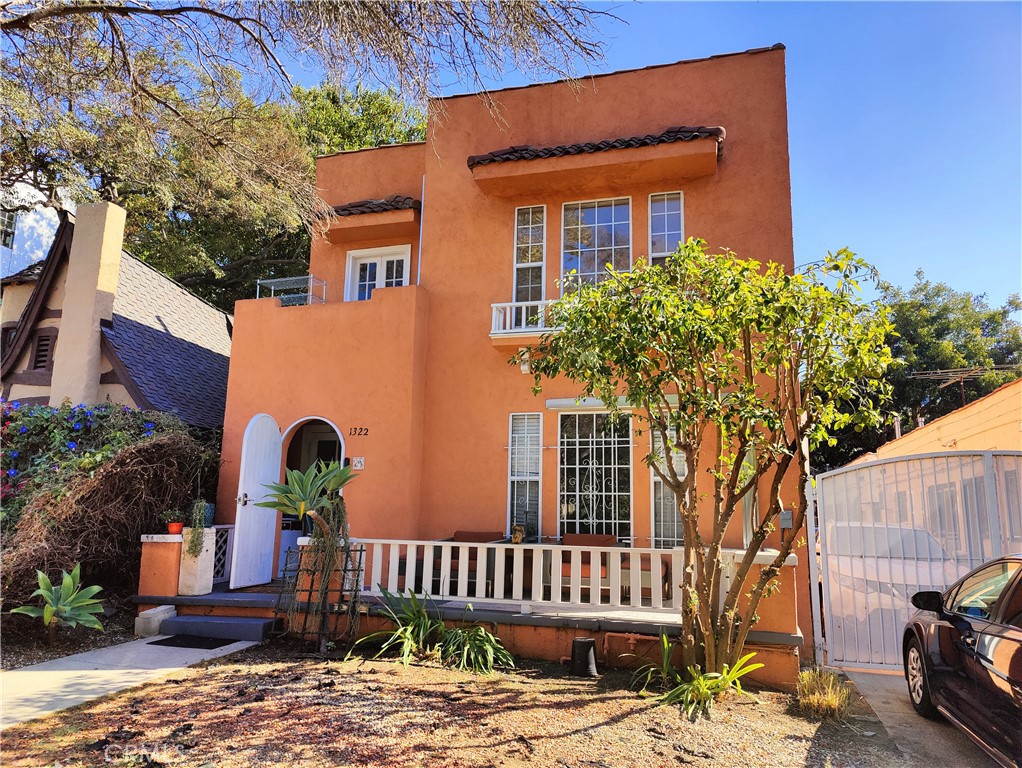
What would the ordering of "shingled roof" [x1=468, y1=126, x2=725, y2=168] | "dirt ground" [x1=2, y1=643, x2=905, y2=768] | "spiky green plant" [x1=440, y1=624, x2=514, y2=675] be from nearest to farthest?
"dirt ground" [x1=2, y1=643, x2=905, y2=768]
"spiky green plant" [x1=440, y1=624, x2=514, y2=675]
"shingled roof" [x1=468, y1=126, x2=725, y2=168]

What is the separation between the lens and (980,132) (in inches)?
316

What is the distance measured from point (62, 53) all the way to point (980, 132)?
11.1m

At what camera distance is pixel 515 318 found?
10133mm

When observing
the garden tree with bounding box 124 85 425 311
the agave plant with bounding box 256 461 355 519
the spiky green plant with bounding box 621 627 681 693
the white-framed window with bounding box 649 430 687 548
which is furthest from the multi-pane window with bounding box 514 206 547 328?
the garden tree with bounding box 124 85 425 311

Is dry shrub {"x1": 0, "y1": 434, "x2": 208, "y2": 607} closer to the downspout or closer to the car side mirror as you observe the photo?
the downspout

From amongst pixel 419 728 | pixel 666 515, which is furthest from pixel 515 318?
pixel 419 728

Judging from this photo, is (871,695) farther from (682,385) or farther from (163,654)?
(163,654)

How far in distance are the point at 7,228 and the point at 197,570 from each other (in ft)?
55.5

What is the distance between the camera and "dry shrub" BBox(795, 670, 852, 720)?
18.1 feet

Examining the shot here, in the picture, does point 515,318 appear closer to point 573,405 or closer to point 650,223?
point 573,405

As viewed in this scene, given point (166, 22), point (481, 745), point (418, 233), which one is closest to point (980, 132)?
point (418, 233)

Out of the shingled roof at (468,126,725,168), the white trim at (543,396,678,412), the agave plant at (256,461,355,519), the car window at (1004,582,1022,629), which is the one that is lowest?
the car window at (1004,582,1022,629)

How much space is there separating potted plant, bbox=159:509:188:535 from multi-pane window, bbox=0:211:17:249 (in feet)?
50.2

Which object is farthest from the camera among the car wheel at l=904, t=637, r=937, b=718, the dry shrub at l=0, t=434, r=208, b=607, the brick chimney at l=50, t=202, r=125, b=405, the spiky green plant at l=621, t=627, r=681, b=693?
the brick chimney at l=50, t=202, r=125, b=405
